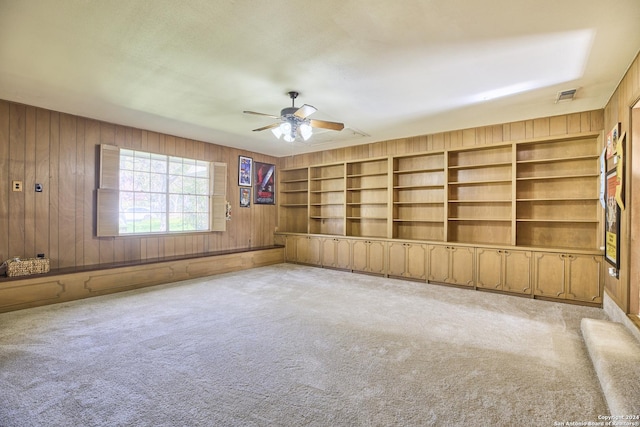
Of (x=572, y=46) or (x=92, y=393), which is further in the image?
(x=572, y=46)

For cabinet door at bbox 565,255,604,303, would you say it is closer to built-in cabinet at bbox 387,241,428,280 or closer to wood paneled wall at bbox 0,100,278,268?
built-in cabinet at bbox 387,241,428,280

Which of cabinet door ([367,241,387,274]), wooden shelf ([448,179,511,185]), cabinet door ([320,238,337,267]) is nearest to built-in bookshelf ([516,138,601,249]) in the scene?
wooden shelf ([448,179,511,185])

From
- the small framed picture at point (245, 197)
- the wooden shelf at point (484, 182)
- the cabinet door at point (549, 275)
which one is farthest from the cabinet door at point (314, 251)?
the cabinet door at point (549, 275)

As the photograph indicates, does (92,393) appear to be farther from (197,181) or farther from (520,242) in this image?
(520,242)

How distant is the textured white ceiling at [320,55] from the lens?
2.22 metres

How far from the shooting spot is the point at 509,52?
276cm

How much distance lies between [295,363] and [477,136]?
482cm

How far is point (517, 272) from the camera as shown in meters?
4.67

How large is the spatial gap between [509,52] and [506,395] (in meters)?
2.90

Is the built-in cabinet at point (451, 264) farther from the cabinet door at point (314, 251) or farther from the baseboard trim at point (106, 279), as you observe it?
the baseboard trim at point (106, 279)

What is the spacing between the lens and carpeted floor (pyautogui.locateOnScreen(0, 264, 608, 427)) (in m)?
1.87

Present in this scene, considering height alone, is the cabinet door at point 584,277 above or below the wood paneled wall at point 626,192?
below

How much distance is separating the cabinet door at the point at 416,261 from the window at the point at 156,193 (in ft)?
13.3

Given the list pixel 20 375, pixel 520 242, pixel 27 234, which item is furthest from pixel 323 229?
pixel 20 375
